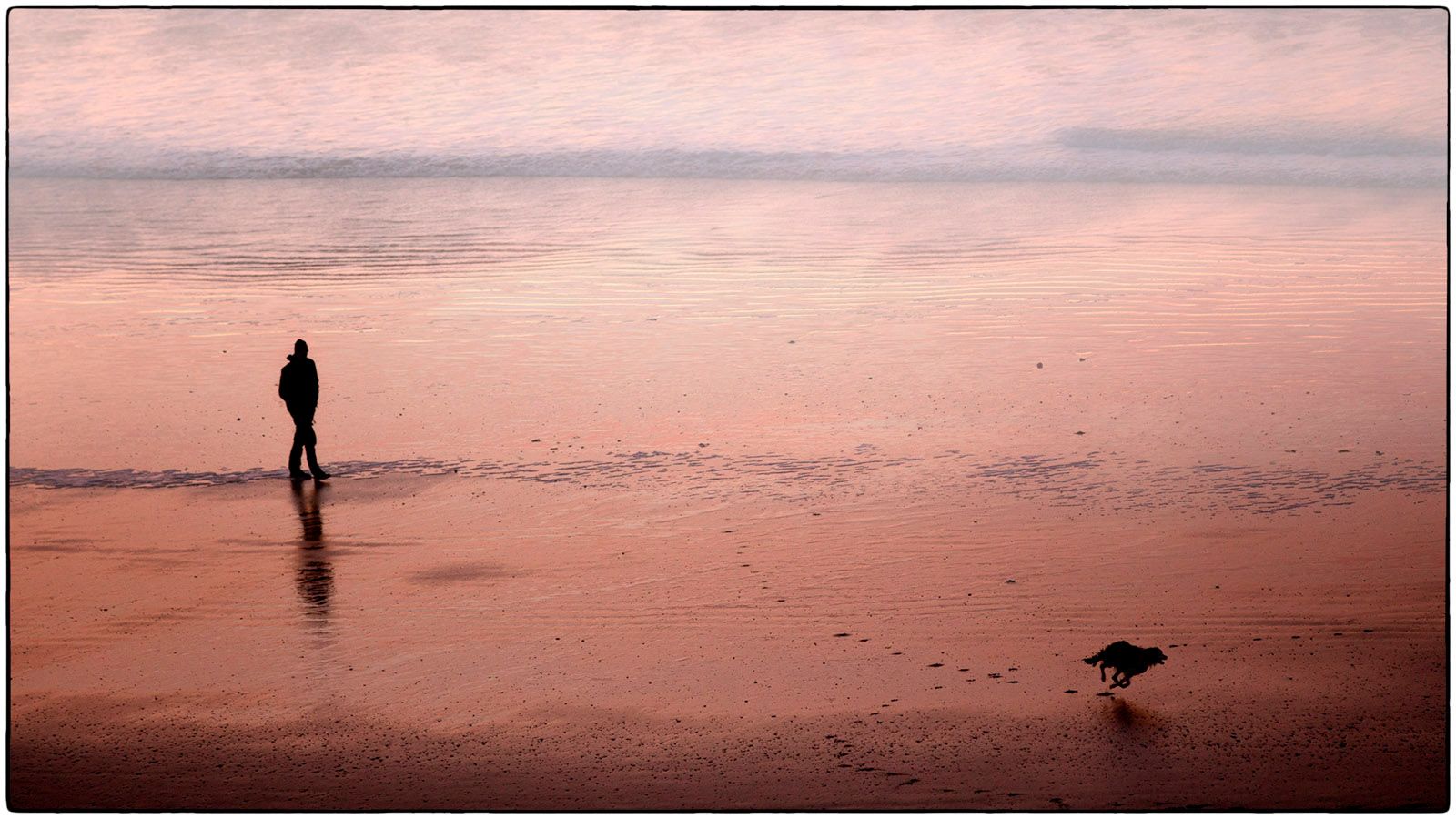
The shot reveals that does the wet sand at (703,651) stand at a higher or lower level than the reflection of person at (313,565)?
lower

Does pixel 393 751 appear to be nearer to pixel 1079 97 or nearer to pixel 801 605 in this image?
pixel 801 605

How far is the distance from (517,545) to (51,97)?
2735 mm

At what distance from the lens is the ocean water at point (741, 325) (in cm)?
751

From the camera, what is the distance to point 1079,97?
738 cm

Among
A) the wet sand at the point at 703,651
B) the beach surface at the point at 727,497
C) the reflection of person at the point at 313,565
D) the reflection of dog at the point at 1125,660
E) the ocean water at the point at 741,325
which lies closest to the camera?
the wet sand at the point at 703,651

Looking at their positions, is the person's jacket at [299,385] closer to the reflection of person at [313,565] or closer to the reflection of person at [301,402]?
the reflection of person at [301,402]

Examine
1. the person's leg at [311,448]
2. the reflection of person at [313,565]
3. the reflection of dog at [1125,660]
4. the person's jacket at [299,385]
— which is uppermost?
the person's jacket at [299,385]

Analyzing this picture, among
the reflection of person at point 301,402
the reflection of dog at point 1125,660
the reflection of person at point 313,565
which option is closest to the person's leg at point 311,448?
the reflection of person at point 301,402

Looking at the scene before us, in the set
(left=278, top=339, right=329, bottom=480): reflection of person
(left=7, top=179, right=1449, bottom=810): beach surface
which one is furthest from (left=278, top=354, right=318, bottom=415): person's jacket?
(left=7, top=179, right=1449, bottom=810): beach surface

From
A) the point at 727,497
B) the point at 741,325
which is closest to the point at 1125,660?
the point at 727,497

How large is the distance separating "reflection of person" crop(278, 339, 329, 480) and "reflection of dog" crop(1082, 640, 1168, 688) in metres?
3.85

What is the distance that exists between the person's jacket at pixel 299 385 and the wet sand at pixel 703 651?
40 cm

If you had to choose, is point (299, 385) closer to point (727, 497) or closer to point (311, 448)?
point (311, 448)

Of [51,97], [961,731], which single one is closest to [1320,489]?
[961,731]
